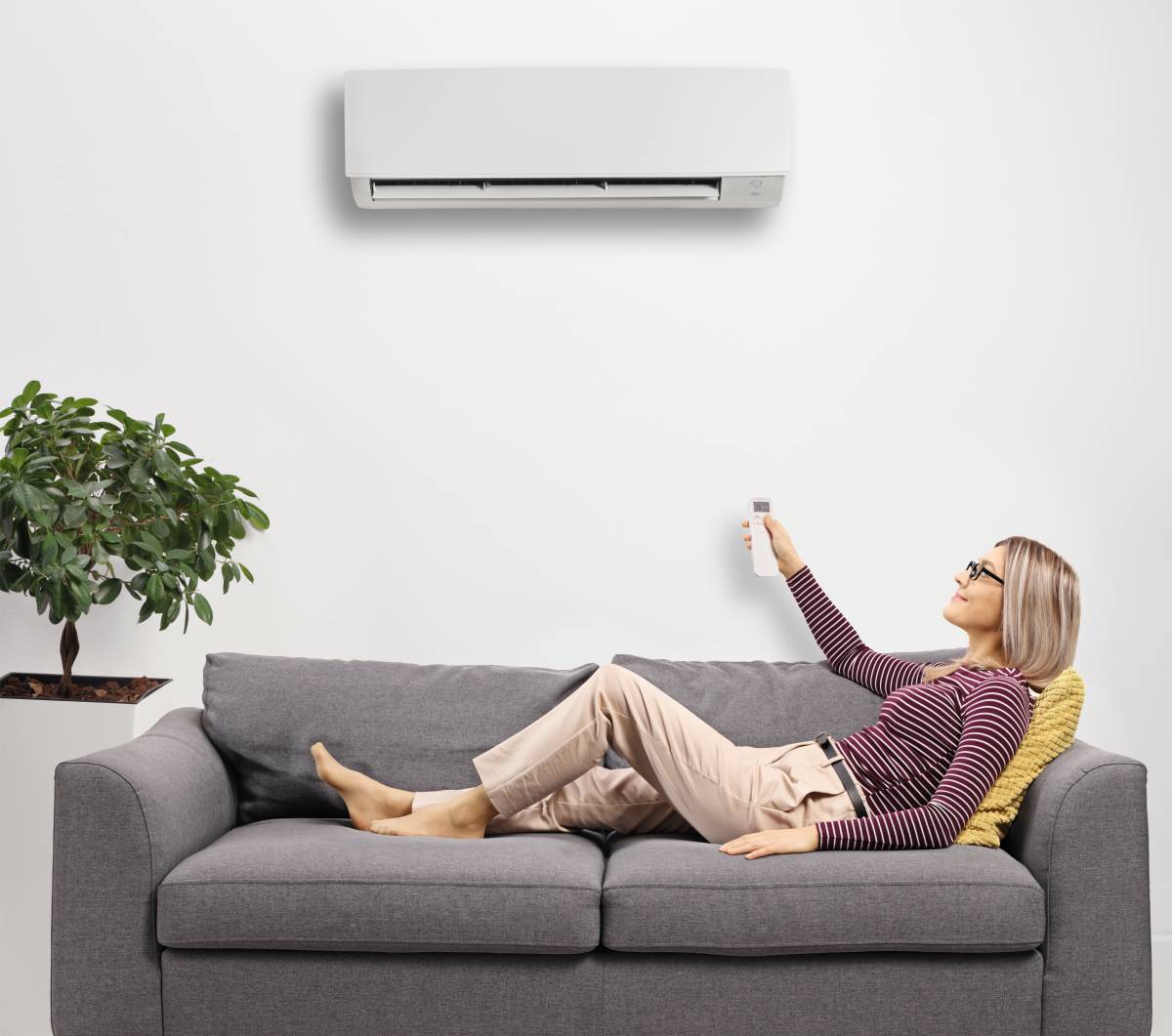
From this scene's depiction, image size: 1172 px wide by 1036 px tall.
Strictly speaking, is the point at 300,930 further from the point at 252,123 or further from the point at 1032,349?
the point at 1032,349

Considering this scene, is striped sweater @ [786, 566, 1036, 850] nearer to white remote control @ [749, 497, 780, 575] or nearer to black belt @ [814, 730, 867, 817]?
black belt @ [814, 730, 867, 817]

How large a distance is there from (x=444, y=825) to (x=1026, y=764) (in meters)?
1.11

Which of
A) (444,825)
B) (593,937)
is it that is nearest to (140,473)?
(444,825)

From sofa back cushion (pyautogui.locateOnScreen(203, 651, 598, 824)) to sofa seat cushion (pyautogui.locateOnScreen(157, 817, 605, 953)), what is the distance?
0.43 meters

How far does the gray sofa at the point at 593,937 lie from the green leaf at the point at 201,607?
653 mm

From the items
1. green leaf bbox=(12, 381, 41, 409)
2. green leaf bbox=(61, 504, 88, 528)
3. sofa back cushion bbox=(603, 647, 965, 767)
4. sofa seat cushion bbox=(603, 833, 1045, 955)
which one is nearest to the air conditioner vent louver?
green leaf bbox=(12, 381, 41, 409)

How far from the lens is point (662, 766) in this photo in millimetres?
2119

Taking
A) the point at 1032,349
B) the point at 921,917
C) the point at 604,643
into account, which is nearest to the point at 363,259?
the point at 604,643

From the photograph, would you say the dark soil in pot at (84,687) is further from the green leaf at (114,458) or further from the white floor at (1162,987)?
the white floor at (1162,987)

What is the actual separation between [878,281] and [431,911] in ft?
6.20

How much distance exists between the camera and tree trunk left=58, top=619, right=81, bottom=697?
2.54 meters

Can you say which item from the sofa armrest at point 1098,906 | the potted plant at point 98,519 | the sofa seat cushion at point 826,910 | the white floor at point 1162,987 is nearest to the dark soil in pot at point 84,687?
the potted plant at point 98,519

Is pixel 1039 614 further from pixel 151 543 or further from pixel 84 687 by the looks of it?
pixel 84 687

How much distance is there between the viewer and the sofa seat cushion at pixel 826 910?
6.07 ft
